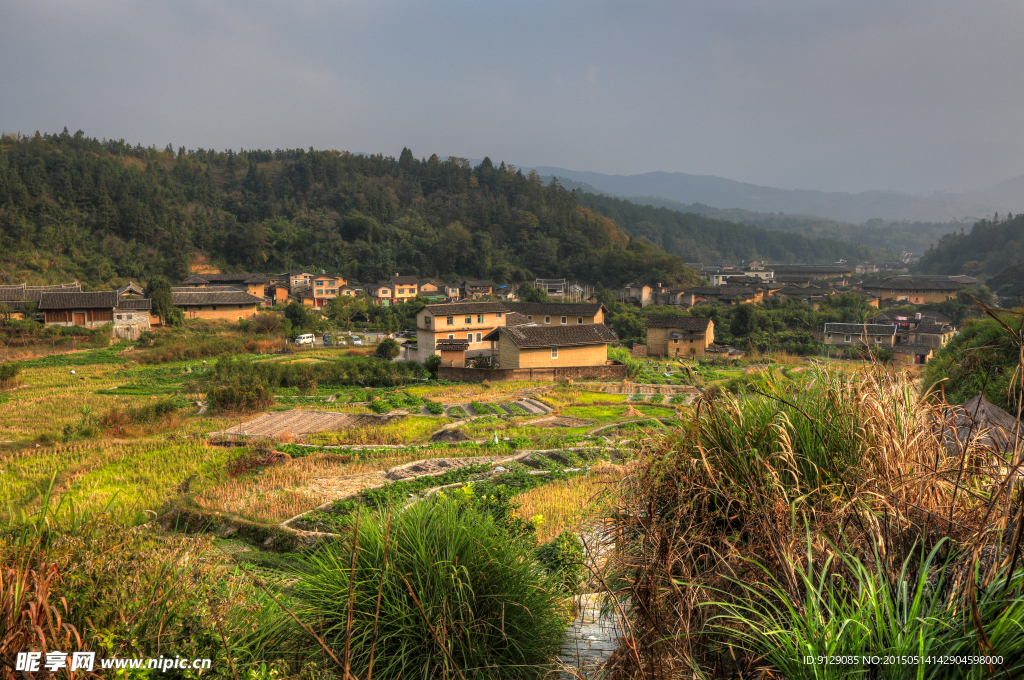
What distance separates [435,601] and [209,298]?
166ft

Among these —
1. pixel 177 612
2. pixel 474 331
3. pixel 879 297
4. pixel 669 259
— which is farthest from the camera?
pixel 669 259

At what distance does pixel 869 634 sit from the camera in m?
1.69

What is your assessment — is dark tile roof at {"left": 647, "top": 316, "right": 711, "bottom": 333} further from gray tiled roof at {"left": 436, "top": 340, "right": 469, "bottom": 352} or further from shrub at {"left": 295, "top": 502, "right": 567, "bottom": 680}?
Result: shrub at {"left": 295, "top": 502, "right": 567, "bottom": 680}

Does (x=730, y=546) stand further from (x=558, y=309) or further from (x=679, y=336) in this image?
(x=558, y=309)

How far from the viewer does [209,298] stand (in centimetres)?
4662

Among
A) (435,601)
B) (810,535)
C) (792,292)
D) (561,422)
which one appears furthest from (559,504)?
(792,292)

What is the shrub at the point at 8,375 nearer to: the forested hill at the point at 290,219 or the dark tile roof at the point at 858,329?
the forested hill at the point at 290,219

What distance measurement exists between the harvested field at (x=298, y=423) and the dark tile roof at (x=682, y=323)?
2649cm

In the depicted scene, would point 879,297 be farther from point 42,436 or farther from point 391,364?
point 42,436

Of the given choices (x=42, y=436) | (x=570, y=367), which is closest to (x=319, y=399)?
(x=42, y=436)

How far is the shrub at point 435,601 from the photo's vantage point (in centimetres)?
290

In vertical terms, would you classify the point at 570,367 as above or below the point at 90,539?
below

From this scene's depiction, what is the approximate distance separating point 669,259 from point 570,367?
163 feet

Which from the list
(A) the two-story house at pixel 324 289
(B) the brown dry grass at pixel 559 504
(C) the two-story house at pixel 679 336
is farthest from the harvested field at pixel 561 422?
(A) the two-story house at pixel 324 289
